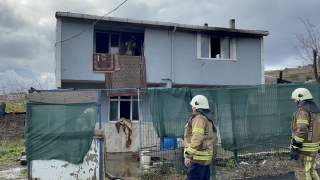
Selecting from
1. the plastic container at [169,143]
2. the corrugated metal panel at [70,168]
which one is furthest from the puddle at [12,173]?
the plastic container at [169,143]

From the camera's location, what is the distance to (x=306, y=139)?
14.2ft

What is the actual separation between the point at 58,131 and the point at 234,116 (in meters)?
3.87

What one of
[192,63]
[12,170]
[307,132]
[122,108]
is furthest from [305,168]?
[192,63]

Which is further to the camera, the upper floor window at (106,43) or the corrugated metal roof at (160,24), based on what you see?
the upper floor window at (106,43)

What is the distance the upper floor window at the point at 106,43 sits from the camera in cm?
1251

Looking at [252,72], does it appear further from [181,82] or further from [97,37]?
[97,37]

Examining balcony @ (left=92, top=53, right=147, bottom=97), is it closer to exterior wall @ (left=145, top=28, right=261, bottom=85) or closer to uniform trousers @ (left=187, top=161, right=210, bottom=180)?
exterior wall @ (left=145, top=28, right=261, bottom=85)

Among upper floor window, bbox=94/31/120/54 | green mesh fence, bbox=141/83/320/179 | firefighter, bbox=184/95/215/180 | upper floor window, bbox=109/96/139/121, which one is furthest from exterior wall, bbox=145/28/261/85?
firefighter, bbox=184/95/215/180

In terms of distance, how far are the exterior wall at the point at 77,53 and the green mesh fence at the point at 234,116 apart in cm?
563

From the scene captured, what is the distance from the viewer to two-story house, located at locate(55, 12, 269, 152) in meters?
11.3

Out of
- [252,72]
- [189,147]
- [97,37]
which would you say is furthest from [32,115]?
[252,72]

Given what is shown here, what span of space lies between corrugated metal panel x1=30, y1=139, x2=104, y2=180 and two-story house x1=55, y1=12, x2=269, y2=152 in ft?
15.9

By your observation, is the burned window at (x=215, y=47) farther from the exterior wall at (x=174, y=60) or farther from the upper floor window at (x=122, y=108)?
the upper floor window at (x=122, y=108)

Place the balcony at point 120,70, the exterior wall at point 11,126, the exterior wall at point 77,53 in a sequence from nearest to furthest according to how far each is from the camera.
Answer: the exterior wall at point 77,53 < the balcony at point 120,70 < the exterior wall at point 11,126
